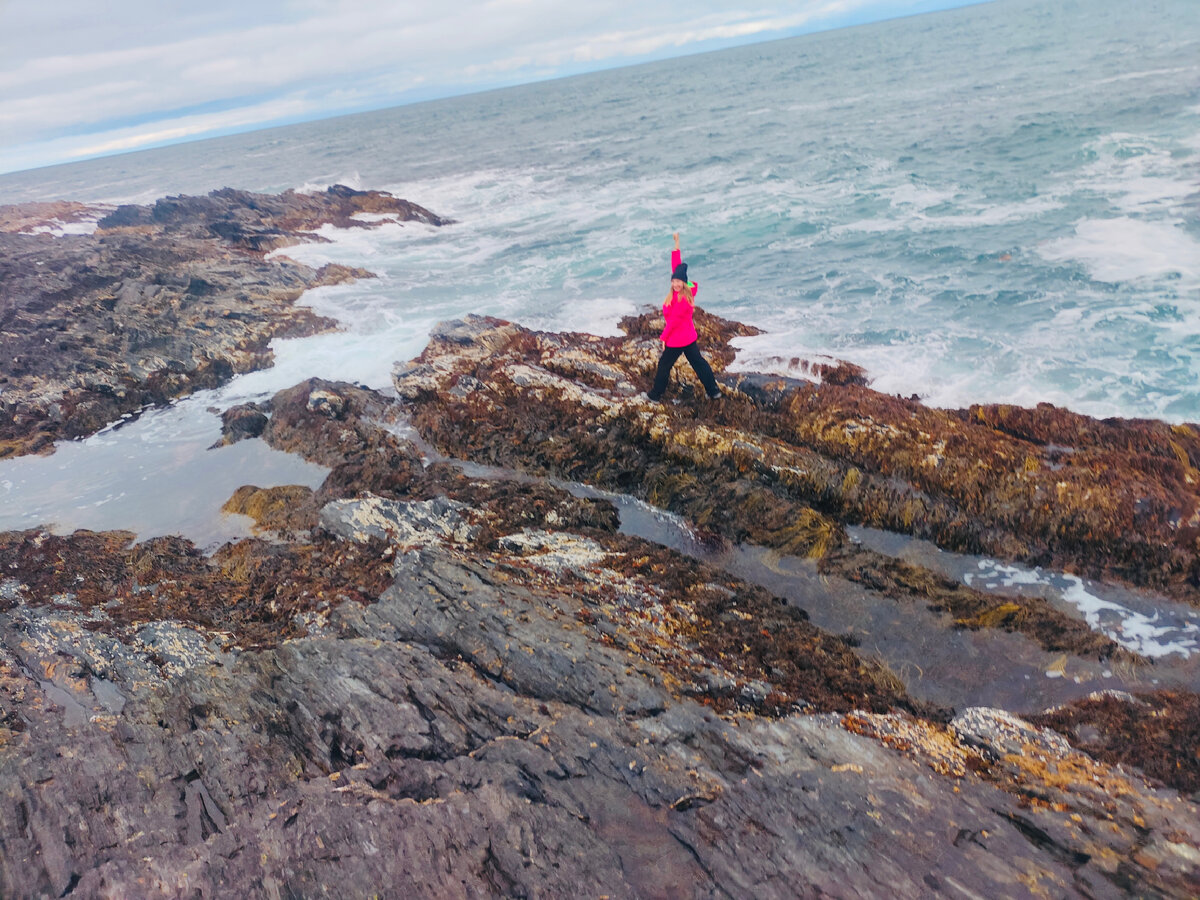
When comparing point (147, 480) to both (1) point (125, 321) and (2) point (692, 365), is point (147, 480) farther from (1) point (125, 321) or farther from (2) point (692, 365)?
(2) point (692, 365)

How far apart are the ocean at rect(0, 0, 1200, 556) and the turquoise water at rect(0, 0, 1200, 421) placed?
0.35ft

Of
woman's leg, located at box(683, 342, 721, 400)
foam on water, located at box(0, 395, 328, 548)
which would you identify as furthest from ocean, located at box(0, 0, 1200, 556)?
woman's leg, located at box(683, 342, 721, 400)

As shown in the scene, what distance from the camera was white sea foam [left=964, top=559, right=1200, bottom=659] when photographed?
6.09 metres

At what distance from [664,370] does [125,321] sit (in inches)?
602

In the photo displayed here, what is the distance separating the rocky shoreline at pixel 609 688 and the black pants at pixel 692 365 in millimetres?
468

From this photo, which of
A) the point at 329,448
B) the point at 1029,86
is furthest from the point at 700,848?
the point at 1029,86

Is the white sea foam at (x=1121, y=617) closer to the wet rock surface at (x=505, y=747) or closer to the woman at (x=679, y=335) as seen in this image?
the wet rock surface at (x=505, y=747)

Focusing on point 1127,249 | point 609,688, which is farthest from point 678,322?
point 1127,249

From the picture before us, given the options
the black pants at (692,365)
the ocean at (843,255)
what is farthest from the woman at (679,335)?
the ocean at (843,255)

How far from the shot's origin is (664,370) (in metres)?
10.5

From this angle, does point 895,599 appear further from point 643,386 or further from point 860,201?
point 860,201

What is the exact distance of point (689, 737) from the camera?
193 inches

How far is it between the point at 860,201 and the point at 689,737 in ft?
89.3

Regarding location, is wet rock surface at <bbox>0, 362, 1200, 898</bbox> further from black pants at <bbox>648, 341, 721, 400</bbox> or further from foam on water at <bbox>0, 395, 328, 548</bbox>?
black pants at <bbox>648, 341, 721, 400</bbox>
